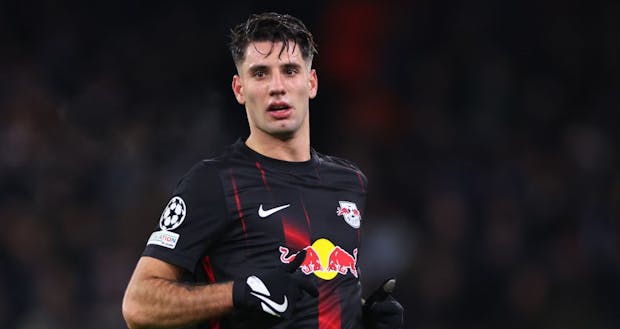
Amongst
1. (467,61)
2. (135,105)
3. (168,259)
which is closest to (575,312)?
(467,61)

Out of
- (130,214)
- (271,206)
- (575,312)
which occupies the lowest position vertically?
(575,312)

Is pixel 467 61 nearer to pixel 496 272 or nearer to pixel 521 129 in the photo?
pixel 521 129

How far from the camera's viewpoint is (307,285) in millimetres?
4004

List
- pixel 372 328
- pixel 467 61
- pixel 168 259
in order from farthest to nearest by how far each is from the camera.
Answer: pixel 467 61, pixel 372 328, pixel 168 259

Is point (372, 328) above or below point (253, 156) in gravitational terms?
below

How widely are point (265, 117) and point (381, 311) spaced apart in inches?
34.9

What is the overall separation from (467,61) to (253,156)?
7.10m

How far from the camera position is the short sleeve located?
4145 mm

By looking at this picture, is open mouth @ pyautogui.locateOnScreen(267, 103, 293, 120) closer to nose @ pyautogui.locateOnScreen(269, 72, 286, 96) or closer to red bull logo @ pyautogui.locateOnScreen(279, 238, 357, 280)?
nose @ pyautogui.locateOnScreen(269, 72, 286, 96)

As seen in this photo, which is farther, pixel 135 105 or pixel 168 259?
pixel 135 105

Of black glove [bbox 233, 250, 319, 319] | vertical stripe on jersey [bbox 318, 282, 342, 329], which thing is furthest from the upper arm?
vertical stripe on jersey [bbox 318, 282, 342, 329]

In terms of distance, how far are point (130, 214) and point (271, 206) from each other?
5.24 metres

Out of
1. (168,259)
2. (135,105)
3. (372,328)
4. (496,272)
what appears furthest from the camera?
(135,105)

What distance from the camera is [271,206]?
4328mm
